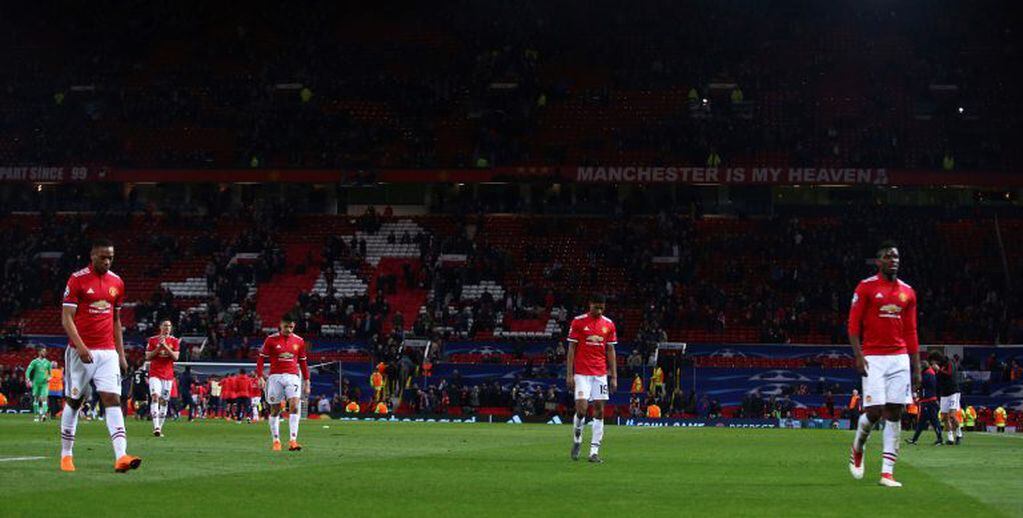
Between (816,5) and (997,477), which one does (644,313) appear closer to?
(816,5)

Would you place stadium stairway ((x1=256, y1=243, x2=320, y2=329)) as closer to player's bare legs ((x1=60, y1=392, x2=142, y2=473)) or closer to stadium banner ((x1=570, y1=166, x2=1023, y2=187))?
stadium banner ((x1=570, y1=166, x2=1023, y2=187))

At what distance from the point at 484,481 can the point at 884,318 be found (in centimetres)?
554

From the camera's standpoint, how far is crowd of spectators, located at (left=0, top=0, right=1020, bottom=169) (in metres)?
73.9

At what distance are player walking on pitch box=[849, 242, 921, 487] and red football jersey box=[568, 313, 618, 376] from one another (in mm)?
7039

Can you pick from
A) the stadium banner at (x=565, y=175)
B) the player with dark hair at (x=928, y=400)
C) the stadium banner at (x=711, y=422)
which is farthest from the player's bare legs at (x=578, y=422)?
the stadium banner at (x=565, y=175)

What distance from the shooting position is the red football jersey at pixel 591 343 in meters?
24.6

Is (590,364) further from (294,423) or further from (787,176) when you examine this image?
(787,176)

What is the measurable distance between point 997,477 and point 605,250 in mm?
48655

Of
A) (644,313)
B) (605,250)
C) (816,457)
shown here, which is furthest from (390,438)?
(605,250)

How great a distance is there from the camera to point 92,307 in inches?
712

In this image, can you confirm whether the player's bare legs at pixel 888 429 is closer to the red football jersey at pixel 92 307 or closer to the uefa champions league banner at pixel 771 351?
the red football jersey at pixel 92 307

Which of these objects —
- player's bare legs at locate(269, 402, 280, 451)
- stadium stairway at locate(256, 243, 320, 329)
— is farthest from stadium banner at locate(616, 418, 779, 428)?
player's bare legs at locate(269, 402, 280, 451)

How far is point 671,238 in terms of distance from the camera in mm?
69938

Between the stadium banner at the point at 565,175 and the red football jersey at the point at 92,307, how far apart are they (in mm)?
55043
